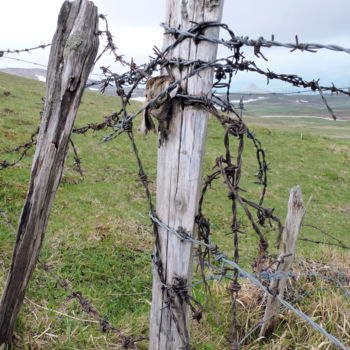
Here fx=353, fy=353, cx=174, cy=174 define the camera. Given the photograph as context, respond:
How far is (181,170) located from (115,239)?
427 centimetres

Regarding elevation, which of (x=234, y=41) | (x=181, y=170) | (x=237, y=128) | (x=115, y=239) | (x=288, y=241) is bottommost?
(x=115, y=239)

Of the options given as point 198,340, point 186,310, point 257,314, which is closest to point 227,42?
point 186,310

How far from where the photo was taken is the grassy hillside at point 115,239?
349cm

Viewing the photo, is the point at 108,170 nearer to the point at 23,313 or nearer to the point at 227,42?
the point at 23,313

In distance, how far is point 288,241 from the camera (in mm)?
3461

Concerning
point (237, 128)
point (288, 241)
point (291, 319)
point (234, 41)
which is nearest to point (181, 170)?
point (237, 128)

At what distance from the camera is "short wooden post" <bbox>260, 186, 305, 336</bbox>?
341cm

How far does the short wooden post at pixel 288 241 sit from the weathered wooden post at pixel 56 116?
2.15 meters

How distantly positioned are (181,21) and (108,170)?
31.1 ft

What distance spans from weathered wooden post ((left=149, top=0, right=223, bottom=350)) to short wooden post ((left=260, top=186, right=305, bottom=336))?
1.32 metres

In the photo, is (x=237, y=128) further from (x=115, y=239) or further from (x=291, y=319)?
(x=115, y=239)

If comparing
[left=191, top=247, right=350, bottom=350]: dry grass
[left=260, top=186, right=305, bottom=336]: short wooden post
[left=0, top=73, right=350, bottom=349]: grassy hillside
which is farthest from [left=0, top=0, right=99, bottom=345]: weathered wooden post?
[left=260, top=186, right=305, bottom=336]: short wooden post

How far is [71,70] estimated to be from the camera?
2234mm

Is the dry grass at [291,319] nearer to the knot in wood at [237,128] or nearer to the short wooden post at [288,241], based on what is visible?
the short wooden post at [288,241]
